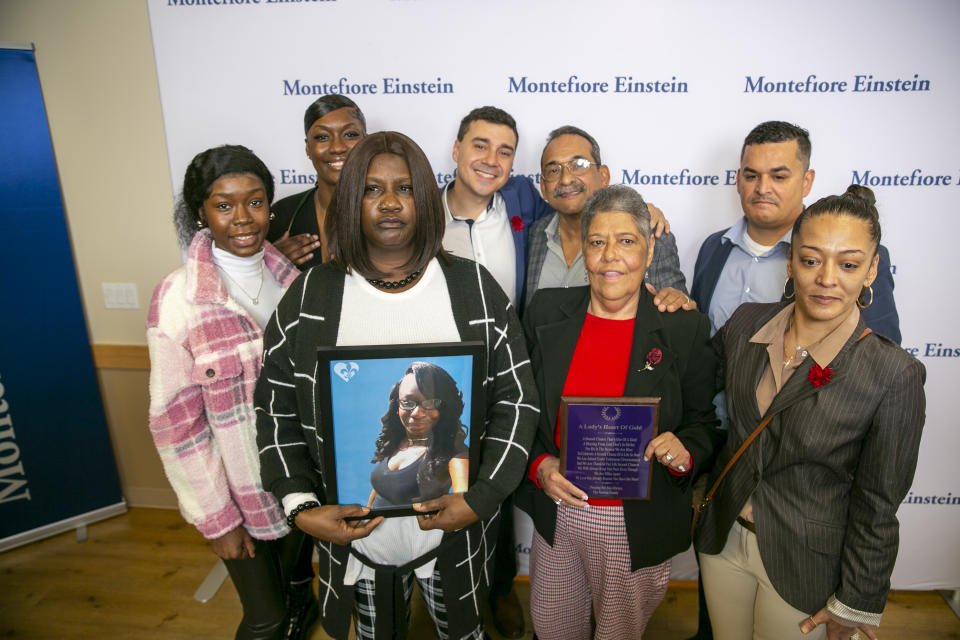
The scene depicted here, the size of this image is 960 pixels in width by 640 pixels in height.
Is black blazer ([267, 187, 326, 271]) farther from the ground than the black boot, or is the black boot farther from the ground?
black blazer ([267, 187, 326, 271])

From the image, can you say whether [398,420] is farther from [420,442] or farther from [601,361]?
[601,361]

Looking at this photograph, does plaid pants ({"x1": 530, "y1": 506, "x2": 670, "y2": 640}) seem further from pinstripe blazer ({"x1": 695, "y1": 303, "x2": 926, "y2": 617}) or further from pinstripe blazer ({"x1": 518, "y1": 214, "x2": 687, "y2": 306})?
pinstripe blazer ({"x1": 518, "y1": 214, "x2": 687, "y2": 306})

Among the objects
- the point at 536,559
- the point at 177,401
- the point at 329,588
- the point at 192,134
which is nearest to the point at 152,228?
the point at 192,134

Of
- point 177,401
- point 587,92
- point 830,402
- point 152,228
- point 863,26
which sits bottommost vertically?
point 177,401

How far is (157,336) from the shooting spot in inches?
68.9

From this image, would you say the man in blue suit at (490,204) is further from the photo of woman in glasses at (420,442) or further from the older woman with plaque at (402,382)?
the photo of woman in glasses at (420,442)

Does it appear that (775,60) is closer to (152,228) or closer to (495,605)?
(495,605)

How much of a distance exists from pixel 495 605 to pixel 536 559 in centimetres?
100

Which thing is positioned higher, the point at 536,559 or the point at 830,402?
the point at 830,402

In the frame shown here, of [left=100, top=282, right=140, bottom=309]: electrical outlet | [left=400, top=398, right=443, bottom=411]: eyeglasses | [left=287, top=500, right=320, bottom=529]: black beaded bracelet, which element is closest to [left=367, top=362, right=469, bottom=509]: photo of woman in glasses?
[left=400, top=398, right=443, bottom=411]: eyeglasses

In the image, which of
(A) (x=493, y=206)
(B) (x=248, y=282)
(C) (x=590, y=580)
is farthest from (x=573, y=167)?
(C) (x=590, y=580)

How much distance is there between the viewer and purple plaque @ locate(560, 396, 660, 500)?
1.56 m

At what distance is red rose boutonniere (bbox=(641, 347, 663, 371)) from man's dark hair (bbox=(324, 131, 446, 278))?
0.77m

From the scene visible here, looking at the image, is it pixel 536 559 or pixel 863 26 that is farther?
pixel 863 26
